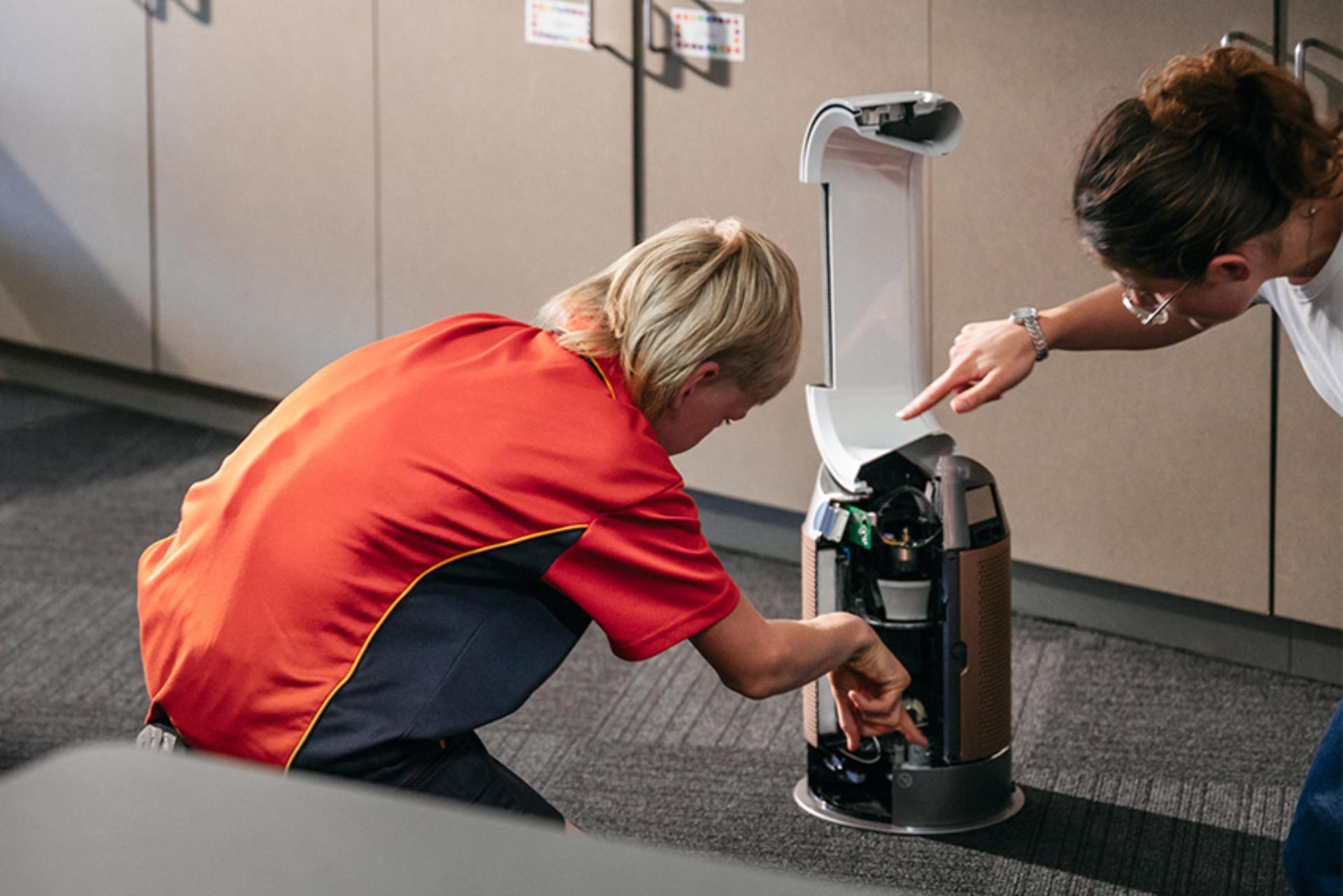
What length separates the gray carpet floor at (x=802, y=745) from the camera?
2068 millimetres

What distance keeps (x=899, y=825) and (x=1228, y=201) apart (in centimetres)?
98

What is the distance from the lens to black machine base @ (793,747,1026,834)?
2104 millimetres

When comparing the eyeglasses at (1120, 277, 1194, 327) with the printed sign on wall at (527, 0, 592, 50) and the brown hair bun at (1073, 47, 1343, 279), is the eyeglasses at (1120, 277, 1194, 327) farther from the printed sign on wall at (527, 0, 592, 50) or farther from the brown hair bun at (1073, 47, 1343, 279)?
the printed sign on wall at (527, 0, 592, 50)

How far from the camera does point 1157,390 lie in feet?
Answer: 8.60

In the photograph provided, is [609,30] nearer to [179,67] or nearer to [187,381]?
[179,67]

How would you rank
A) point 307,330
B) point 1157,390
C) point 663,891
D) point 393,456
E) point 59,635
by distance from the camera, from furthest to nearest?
point 307,330
point 59,635
point 1157,390
point 393,456
point 663,891

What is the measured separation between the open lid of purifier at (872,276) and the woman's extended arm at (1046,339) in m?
0.09

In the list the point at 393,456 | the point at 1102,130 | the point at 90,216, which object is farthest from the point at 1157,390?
the point at 90,216

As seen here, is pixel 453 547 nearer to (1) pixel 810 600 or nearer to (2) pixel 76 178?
(1) pixel 810 600

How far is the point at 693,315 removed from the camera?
150 cm

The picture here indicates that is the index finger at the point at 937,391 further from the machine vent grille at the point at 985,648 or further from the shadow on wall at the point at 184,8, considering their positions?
the shadow on wall at the point at 184,8

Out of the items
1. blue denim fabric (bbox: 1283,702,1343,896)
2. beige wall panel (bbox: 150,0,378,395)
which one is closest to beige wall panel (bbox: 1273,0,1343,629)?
blue denim fabric (bbox: 1283,702,1343,896)

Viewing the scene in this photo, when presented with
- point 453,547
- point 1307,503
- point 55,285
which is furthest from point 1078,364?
point 55,285

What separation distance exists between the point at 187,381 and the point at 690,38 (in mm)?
1876
